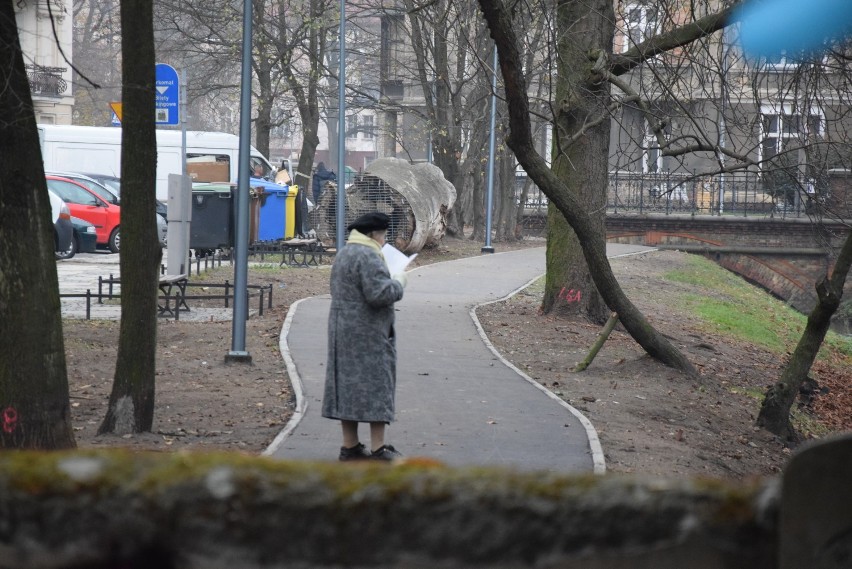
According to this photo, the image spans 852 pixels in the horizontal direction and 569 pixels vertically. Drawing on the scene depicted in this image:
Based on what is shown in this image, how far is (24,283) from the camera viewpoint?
6566mm

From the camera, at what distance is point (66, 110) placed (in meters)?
49.6

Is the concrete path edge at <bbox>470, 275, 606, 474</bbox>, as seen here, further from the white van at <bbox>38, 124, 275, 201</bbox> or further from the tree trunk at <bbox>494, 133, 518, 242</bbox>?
the white van at <bbox>38, 124, 275, 201</bbox>

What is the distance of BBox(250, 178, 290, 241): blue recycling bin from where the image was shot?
24.6 metres

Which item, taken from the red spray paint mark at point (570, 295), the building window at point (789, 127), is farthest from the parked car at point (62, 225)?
the building window at point (789, 127)

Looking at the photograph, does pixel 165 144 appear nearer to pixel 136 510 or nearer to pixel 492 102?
pixel 492 102

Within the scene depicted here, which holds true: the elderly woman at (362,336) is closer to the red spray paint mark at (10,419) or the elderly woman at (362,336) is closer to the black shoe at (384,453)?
the black shoe at (384,453)

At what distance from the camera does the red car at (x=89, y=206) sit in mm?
24109

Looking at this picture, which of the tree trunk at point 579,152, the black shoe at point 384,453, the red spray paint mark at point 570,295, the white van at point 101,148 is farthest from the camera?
the white van at point 101,148

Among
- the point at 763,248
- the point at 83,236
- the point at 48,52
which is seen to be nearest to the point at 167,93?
the point at 83,236

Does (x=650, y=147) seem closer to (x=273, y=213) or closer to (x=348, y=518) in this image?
(x=348, y=518)

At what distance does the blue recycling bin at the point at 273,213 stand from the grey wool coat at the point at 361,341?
17.3m

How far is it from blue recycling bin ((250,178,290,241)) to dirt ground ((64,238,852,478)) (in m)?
5.73

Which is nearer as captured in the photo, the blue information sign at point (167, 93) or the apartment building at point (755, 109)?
the apartment building at point (755, 109)

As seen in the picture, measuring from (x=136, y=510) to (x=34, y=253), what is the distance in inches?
183
